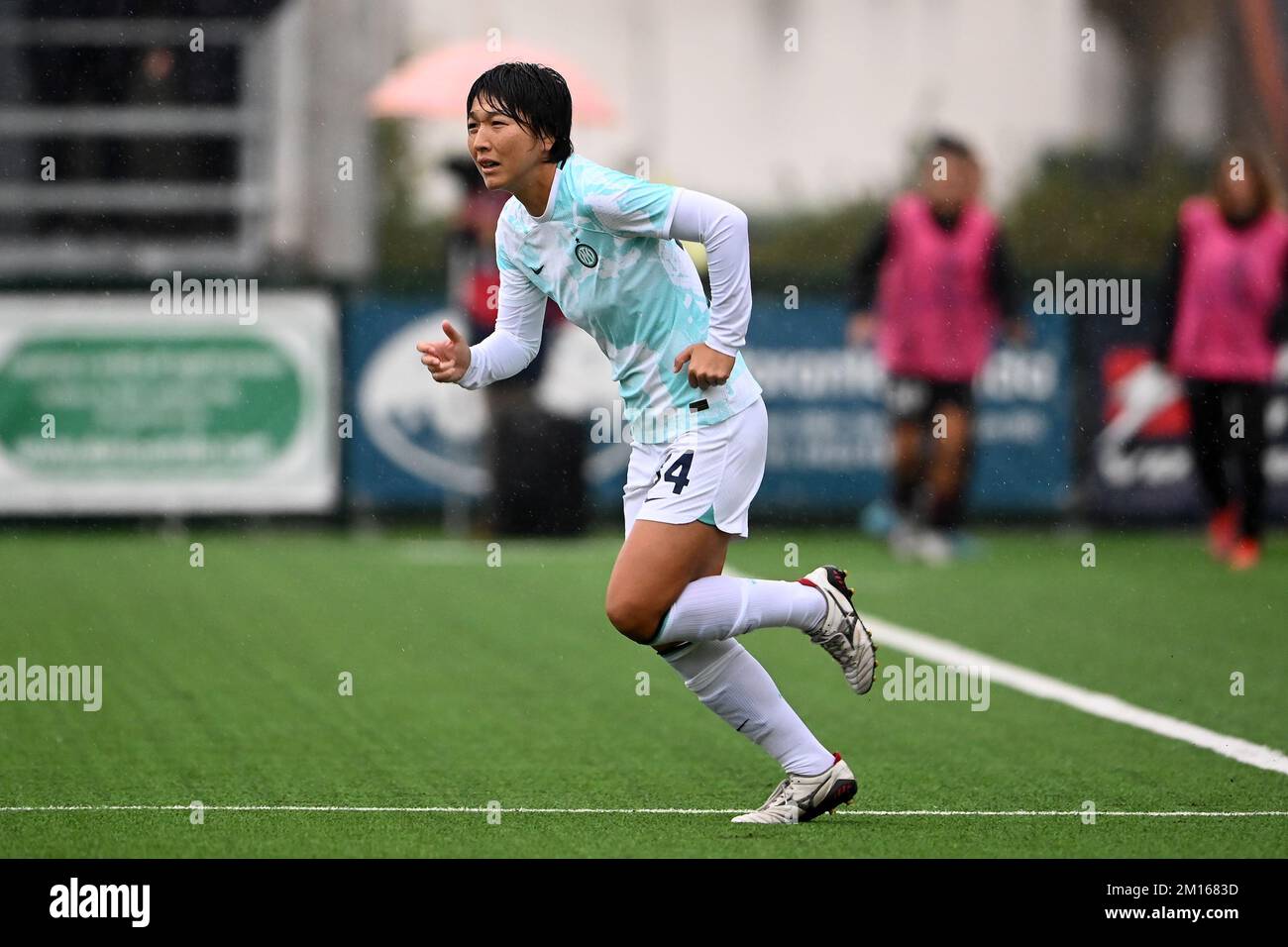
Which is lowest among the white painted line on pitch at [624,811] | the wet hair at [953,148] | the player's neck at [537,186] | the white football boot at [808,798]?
the white painted line on pitch at [624,811]

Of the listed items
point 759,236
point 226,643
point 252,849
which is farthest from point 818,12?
point 252,849

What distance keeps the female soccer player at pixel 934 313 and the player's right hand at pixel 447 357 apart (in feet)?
27.3

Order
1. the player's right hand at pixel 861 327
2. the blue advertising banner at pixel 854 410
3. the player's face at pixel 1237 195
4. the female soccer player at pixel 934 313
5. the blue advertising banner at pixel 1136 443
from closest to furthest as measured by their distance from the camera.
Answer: the player's face at pixel 1237 195 < the player's right hand at pixel 861 327 < the female soccer player at pixel 934 313 < the blue advertising banner at pixel 1136 443 < the blue advertising banner at pixel 854 410

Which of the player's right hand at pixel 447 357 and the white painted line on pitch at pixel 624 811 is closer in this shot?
the player's right hand at pixel 447 357

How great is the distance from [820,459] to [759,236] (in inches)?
177

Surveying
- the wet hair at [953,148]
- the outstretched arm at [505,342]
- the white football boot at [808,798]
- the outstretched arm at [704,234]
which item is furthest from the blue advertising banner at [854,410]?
the outstretched arm at [704,234]

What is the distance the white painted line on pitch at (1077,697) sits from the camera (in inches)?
289

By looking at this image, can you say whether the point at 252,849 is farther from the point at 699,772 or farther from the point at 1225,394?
the point at 1225,394

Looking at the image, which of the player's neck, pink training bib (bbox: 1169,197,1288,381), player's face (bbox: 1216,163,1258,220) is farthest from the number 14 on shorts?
player's face (bbox: 1216,163,1258,220)

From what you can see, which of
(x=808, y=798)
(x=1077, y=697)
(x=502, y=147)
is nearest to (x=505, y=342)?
(x=502, y=147)

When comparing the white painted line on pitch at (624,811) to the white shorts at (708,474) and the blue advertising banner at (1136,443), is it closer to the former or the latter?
the white shorts at (708,474)

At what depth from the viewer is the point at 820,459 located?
1577 centimetres

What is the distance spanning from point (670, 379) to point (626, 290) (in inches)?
10.0

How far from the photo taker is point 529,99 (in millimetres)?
5938
